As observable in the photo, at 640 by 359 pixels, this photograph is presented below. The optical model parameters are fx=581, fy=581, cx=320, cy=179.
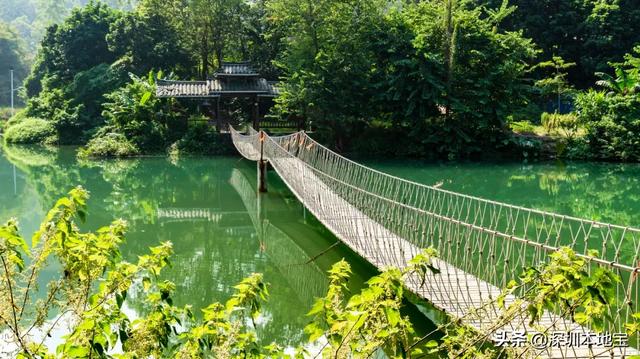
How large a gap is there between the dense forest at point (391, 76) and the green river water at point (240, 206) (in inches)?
69.1

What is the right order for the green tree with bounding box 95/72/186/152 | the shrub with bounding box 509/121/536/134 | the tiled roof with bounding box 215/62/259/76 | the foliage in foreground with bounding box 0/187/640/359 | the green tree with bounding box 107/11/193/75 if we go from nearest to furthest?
the foliage in foreground with bounding box 0/187/640/359
the tiled roof with bounding box 215/62/259/76
the shrub with bounding box 509/121/536/134
the green tree with bounding box 95/72/186/152
the green tree with bounding box 107/11/193/75

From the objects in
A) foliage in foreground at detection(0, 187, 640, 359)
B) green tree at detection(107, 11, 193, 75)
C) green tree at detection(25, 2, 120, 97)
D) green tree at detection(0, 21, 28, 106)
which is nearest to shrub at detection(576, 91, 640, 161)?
green tree at detection(107, 11, 193, 75)

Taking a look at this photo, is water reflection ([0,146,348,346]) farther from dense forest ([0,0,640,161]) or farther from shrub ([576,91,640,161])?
shrub ([576,91,640,161])

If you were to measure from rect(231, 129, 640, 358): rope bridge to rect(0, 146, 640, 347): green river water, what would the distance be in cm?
68

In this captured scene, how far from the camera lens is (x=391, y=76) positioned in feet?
65.4

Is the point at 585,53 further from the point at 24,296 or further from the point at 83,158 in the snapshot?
the point at 24,296

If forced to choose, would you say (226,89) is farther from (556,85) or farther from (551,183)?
(556,85)

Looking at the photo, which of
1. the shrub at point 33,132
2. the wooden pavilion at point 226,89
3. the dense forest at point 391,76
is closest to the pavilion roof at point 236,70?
the wooden pavilion at point 226,89

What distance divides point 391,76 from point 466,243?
52.7ft

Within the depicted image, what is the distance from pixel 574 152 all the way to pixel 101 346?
65.9ft

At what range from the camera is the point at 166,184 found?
51.6ft

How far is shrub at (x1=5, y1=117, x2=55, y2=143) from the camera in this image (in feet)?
86.0

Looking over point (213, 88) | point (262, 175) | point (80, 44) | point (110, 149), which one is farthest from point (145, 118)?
point (262, 175)

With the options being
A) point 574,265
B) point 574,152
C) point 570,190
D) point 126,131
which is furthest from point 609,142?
point 574,265
